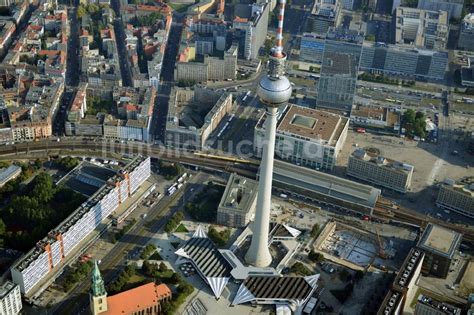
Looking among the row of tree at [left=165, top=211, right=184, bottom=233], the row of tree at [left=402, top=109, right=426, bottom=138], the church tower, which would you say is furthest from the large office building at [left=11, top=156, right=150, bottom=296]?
the row of tree at [left=402, top=109, right=426, bottom=138]

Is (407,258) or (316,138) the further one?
(316,138)

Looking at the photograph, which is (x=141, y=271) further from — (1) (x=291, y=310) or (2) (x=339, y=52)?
(2) (x=339, y=52)

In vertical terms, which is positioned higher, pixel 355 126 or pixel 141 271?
pixel 355 126

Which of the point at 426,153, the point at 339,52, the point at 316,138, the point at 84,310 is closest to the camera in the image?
the point at 84,310

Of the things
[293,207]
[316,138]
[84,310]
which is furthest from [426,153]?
[84,310]

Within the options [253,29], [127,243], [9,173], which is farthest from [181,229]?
[253,29]

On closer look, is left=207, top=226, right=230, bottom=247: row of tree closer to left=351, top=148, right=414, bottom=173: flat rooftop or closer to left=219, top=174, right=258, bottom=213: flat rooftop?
left=219, top=174, right=258, bottom=213: flat rooftop

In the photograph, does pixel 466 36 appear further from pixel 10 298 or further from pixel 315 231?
pixel 10 298
